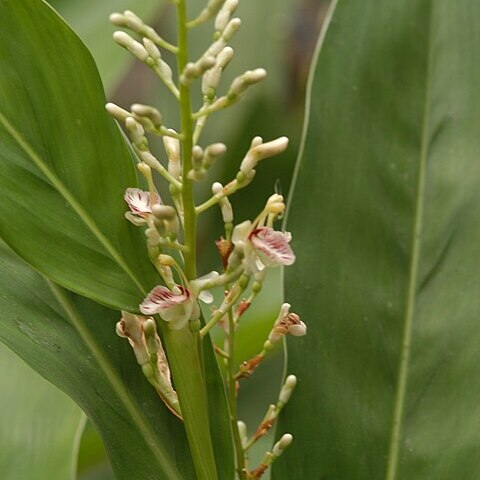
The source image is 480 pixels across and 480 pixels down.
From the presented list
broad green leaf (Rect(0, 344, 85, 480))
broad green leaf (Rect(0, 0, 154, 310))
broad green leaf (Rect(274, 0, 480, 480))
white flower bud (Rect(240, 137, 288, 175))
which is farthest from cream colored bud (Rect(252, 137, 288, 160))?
broad green leaf (Rect(0, 344, 85, 480))

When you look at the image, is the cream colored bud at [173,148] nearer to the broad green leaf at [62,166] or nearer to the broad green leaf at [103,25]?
the broad green leaf at [62,166]

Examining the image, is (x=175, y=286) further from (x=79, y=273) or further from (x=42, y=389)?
(x=42, y=389)

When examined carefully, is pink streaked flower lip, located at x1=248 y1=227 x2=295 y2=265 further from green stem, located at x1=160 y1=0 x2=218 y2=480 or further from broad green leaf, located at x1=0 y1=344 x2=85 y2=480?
broad green leaf, located at x1=0 y1=344 x2=85 y2=480

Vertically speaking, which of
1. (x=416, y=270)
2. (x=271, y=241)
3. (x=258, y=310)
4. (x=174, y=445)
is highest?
(x=271, y=241)

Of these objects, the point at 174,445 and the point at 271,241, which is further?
the point at 174,445

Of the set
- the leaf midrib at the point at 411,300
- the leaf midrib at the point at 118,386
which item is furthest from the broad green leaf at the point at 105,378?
the leaf midrib at the point at 411,300

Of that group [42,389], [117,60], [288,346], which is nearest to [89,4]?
[117,60]

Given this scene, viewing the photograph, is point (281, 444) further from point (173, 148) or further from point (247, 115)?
point (247, 115)
